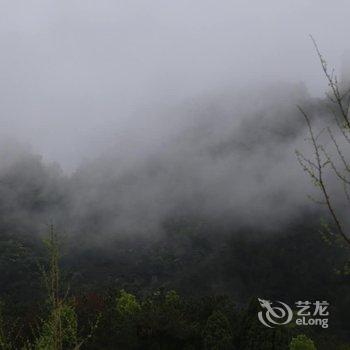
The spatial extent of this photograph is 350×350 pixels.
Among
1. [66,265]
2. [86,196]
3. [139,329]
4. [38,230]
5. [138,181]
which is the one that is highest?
[138,181]

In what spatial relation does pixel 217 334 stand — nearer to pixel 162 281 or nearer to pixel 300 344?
pixel 300 344

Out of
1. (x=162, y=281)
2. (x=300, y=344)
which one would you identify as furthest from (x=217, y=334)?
(x=162, y=281)

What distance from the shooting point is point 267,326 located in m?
23.8

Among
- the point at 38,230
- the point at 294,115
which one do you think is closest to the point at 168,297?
the point at 38,230

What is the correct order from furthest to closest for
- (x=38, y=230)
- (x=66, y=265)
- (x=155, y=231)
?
(x=155, y=231) < (x=38, y=230) < (x=66, y=265)

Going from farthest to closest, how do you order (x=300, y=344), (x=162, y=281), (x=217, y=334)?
(x=162, y=281)
(x=300, y=344)
(x=217, y=334)

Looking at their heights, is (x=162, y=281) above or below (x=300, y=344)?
above

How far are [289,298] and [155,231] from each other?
5878 cm

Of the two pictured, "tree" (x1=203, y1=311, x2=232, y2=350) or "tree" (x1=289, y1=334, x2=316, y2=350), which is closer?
"tree" (x1=203, y1=311, x2=232, y2=350)

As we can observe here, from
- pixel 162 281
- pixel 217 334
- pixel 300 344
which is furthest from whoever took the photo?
pixel 162 281

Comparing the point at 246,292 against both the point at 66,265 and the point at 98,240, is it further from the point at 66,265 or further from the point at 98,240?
the point at 98,240

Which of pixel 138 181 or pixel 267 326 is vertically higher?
pixel 138 181

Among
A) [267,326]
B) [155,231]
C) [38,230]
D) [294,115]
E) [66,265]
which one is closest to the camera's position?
[267,326]

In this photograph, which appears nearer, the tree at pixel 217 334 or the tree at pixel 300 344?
the tree at pixel 217 334
